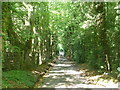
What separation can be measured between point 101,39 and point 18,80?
8321mm

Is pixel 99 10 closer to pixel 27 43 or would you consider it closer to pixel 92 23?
pixel 92 23

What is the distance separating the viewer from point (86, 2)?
1816 centimetres

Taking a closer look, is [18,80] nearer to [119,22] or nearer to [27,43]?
[27,43]

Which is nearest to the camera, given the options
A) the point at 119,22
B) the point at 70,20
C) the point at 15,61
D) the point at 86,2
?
the point at 119,22

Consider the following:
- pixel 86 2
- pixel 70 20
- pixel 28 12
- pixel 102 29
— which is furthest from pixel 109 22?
pixel 70 20

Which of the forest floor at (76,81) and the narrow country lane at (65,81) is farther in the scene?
the narrow country lane at (65,81)

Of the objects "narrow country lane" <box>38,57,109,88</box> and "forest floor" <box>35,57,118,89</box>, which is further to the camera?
"narrow country lane" <box>38,57,109,88</box>

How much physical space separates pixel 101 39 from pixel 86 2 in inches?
169

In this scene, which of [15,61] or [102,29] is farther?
[102,29]

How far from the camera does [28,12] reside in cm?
1597

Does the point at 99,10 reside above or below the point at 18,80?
above

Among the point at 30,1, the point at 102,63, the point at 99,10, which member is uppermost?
the point at 30,1

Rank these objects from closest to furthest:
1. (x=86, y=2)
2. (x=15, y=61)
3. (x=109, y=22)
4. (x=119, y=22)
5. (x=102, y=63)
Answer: (x=119, y=22) → (x=15, y=61) → (x=109, y=22) → (x=102, y=63) → (x=86, y=2)

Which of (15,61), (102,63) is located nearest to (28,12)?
(15,61)
